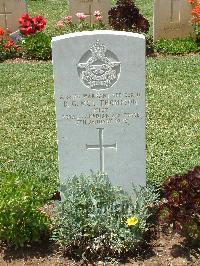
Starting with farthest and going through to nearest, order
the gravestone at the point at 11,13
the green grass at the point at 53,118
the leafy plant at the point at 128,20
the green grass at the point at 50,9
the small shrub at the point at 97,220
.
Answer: the green grass at the point at 50,9 < the gravestone at the point at 11,13 < the leafy plant at the point at 128,20 < the green grass at the point at 53,118 < the small shrub at the point at 97,220

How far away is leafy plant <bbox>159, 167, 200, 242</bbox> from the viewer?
438 cm

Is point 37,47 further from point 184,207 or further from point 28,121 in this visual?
point 184,207

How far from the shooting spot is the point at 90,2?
11.8m

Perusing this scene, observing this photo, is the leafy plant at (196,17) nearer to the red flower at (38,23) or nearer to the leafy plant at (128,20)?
the leafy plant at (128,20)

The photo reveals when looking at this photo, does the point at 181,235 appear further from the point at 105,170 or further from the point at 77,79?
the point at 77,79

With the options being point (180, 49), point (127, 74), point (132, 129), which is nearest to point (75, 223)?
point (132, 129)

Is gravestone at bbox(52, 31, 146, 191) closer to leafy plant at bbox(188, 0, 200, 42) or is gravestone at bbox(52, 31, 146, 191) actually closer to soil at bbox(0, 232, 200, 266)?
soil at bbox(0, 232, 200, 266)

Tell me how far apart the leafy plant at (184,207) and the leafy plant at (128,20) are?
22.6 ft

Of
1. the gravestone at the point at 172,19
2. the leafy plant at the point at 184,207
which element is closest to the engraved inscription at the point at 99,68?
the leafy plant at the point at 184,207

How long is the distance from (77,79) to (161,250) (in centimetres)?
159

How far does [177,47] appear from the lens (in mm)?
10789

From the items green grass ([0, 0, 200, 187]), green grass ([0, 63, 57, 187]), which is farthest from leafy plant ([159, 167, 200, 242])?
green grass ([0, 63, 57, 187])

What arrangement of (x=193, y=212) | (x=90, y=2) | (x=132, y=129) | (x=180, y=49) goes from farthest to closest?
(x=90, y=2)
(x=180, y=49)
(x=132, y=129)
(x=193, y=212)

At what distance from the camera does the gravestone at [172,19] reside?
1105 centimetres
